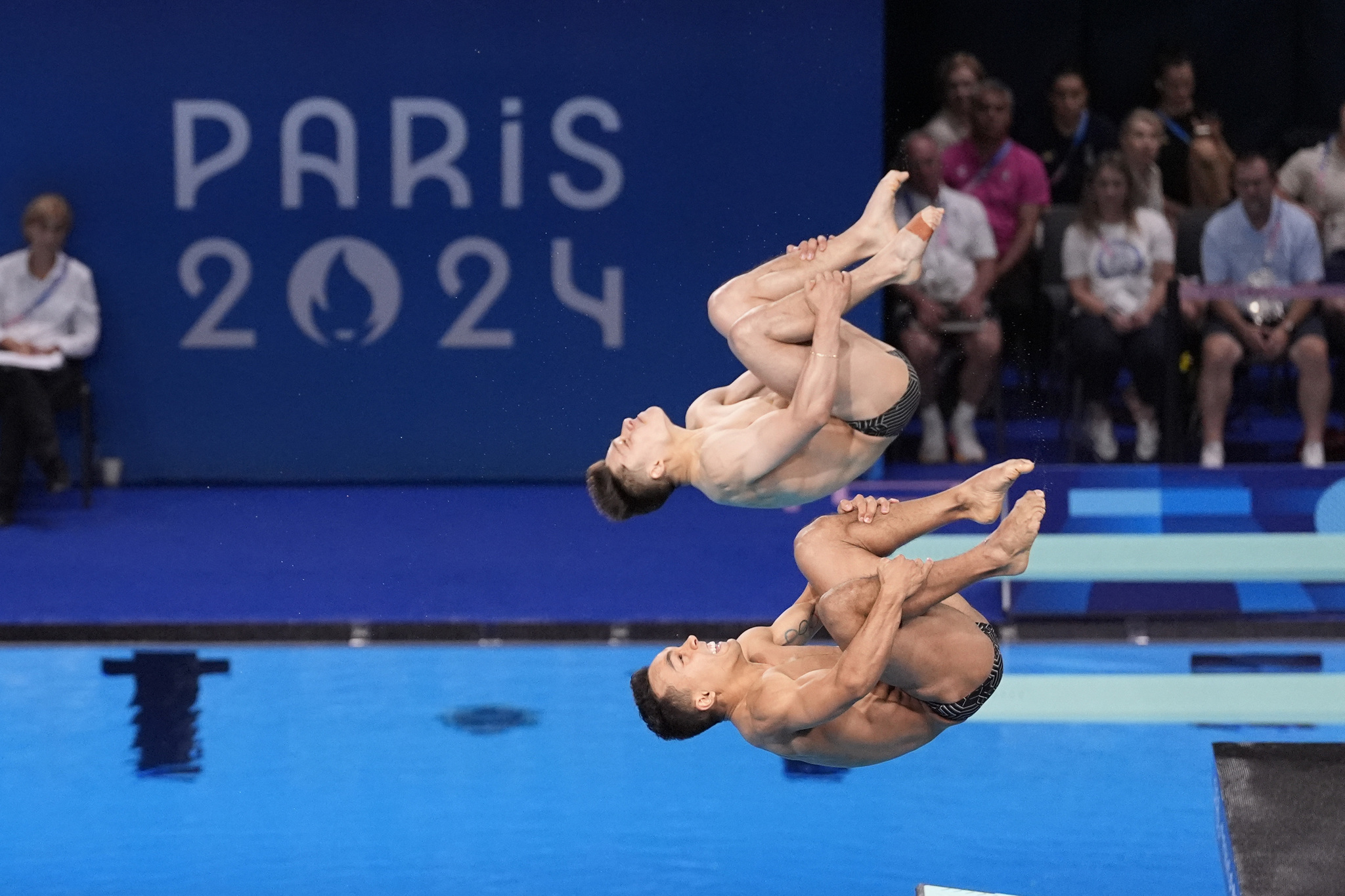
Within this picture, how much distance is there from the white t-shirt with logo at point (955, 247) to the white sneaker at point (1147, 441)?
3.86ft

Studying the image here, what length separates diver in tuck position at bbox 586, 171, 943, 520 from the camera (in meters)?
4.52

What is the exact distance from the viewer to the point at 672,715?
15.5 ft

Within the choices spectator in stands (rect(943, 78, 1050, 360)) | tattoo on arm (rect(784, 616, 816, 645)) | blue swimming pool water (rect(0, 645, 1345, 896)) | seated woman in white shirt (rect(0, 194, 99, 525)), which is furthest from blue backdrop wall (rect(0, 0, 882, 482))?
tattoo on arm (rect(784, 616, 816, 645))

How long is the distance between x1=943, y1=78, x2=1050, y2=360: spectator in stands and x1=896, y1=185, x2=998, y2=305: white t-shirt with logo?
9.7 inches

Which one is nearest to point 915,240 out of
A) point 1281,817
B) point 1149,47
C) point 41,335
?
point 1281,817

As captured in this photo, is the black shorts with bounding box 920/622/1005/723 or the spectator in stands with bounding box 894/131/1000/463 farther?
the spectator in stands with bounding box 894/131/1000/463

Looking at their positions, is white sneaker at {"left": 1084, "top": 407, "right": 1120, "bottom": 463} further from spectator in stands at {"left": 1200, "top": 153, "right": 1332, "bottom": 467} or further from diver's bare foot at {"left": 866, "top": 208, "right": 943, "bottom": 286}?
diver's bare foot at {"left": 866, "top": 208, "right": 943, "bottom": 286}

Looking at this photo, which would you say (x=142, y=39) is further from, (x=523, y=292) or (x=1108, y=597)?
(x=1108, y=597)

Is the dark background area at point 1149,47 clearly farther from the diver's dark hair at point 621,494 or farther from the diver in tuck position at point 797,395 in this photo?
the diver's dark hair at point 621,494

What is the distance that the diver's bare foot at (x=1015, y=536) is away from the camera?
454 centimetres

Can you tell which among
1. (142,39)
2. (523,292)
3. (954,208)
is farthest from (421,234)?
(954,208)

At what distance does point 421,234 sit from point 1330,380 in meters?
5.31

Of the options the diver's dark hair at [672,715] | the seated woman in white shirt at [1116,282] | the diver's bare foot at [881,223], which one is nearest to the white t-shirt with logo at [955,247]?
the seated woman in white shirt at [1116,282]

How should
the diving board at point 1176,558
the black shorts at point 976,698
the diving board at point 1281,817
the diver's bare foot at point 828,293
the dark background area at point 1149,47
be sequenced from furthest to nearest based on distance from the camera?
the dark background area at point 1149,47 → the diving board at point 1176,558 → the diving board at point 1281,817 → the black shorts at point 976,698 → the diver's bare foot at point 828,293
